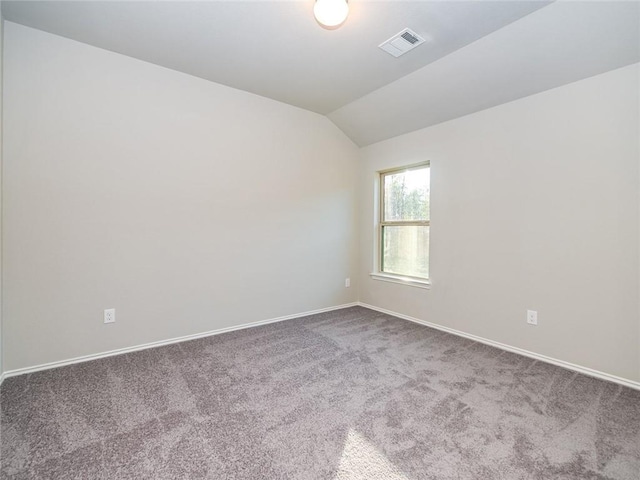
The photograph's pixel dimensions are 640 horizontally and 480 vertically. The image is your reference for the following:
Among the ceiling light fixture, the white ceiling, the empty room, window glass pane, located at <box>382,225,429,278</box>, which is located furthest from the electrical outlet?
window glass pane, located at <box>382,225,429,278</box>

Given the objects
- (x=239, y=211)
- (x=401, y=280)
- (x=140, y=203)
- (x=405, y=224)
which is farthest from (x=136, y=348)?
(x=405, y=224)

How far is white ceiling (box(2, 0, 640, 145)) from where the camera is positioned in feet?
6.47

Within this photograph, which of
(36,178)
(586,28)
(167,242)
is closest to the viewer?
(586,28)

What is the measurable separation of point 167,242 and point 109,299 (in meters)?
0.67

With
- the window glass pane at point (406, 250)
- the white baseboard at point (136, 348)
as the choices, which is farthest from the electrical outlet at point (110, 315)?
the window glass pane at point (406, 250)

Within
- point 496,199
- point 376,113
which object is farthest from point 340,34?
point 496,199

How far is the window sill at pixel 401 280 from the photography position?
3.43 m

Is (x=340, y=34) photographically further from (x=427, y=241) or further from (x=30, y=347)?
(x=30, y=347)

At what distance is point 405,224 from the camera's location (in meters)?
3.75

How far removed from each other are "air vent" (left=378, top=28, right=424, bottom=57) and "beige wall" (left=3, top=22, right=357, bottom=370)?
1.47 metres

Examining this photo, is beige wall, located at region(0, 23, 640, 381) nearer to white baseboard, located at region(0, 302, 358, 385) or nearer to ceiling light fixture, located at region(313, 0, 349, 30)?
white baseboard, located at region(0, 302, 358, 385)

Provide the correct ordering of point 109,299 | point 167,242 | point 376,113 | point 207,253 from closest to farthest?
1. point 109,299
2. point 167,242
3. point 207,253
4. point 376,113

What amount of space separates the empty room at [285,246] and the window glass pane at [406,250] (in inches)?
3.0

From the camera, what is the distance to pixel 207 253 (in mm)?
3016
